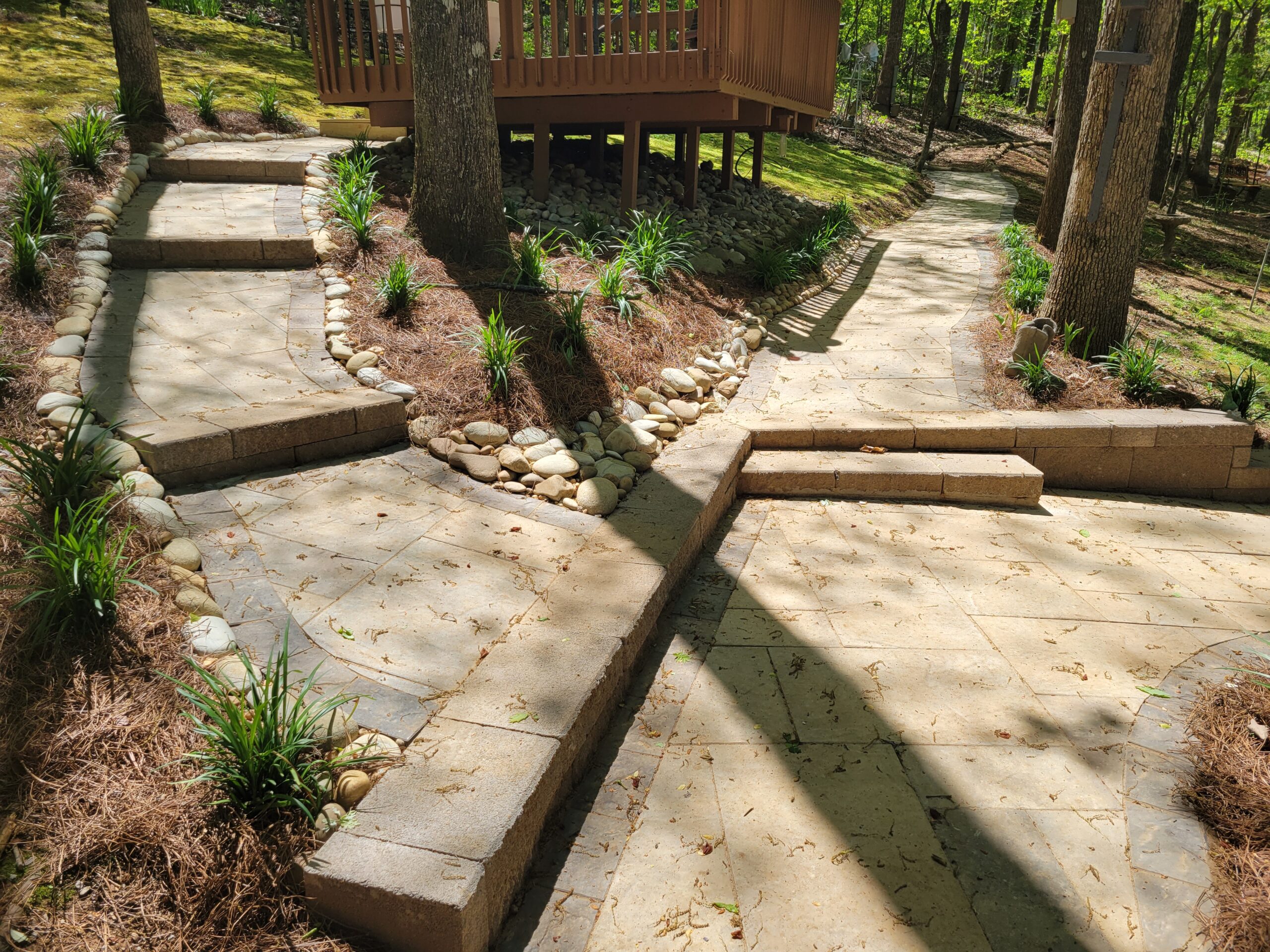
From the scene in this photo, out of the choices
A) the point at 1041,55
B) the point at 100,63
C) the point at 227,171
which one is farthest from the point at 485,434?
the point at 1041,55

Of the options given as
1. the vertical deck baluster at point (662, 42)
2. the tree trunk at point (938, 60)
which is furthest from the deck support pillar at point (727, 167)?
the tree trunk at point (938, 60)

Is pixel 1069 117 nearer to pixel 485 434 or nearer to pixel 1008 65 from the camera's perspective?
pixel 485 434

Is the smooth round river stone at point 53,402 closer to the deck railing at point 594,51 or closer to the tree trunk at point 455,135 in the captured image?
the tree trunk at point 455,135

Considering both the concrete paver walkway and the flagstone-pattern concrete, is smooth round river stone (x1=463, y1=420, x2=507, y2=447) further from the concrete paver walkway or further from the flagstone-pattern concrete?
the concrete paver walkway

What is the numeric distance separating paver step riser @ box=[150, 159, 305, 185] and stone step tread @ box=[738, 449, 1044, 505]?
5.07m

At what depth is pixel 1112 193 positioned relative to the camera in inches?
230

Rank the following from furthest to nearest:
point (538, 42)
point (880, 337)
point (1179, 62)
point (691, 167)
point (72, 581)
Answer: point (1179, 62), point (691, 167), point (880, 337), point (538, 42), point (72, 581)

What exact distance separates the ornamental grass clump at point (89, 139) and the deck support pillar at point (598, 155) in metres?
4.36

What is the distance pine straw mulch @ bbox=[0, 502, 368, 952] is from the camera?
183cm

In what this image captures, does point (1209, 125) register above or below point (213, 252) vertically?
above

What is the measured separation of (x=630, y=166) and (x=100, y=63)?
6.51m

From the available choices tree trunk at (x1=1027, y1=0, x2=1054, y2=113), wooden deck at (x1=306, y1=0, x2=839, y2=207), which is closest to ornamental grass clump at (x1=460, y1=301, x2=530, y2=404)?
wooden deck at (x1=306, y1=0, x2=839, y2=207)

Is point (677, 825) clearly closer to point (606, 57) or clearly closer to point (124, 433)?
point (124, 433)

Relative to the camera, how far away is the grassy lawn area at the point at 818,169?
12227mm
